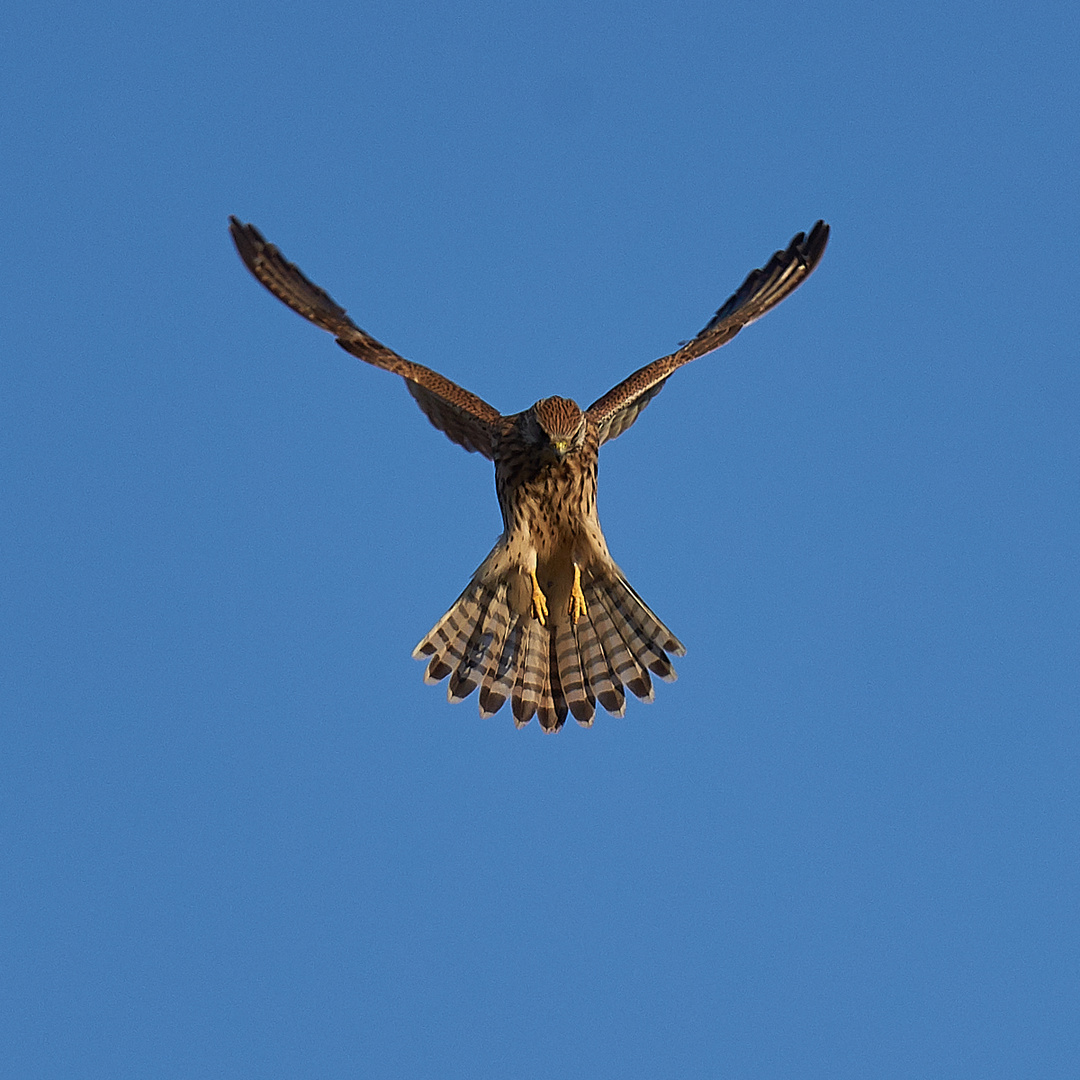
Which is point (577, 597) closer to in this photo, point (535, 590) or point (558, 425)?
point (535, 590)

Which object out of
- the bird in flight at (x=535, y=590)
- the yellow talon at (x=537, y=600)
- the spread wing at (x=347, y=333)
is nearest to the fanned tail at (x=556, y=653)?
the bird in flight at (x=535, y=590)

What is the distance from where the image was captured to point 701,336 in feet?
42.8

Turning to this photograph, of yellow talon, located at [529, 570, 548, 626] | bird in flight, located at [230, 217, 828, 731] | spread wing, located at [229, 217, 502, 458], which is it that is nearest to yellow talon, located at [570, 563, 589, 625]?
bird in flight, located at [230, 217, 828, 731]

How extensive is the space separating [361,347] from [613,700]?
2.82 metres

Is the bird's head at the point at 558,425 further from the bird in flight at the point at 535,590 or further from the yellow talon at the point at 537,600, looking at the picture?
the yellow talon at the point at 537,600

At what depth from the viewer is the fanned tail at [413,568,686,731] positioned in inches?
488

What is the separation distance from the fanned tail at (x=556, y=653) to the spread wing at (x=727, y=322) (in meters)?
1.11

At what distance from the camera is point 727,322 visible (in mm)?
12961

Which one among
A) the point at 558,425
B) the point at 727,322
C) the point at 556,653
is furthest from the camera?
the point at 727,322

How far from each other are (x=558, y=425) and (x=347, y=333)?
1665 millimetres

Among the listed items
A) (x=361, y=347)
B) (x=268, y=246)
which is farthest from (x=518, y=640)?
(x=268, y=246)

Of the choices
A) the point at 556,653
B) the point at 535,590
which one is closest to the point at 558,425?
the point at 535,590

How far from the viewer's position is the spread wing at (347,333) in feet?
40.1

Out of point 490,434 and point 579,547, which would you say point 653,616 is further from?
point 490,434
